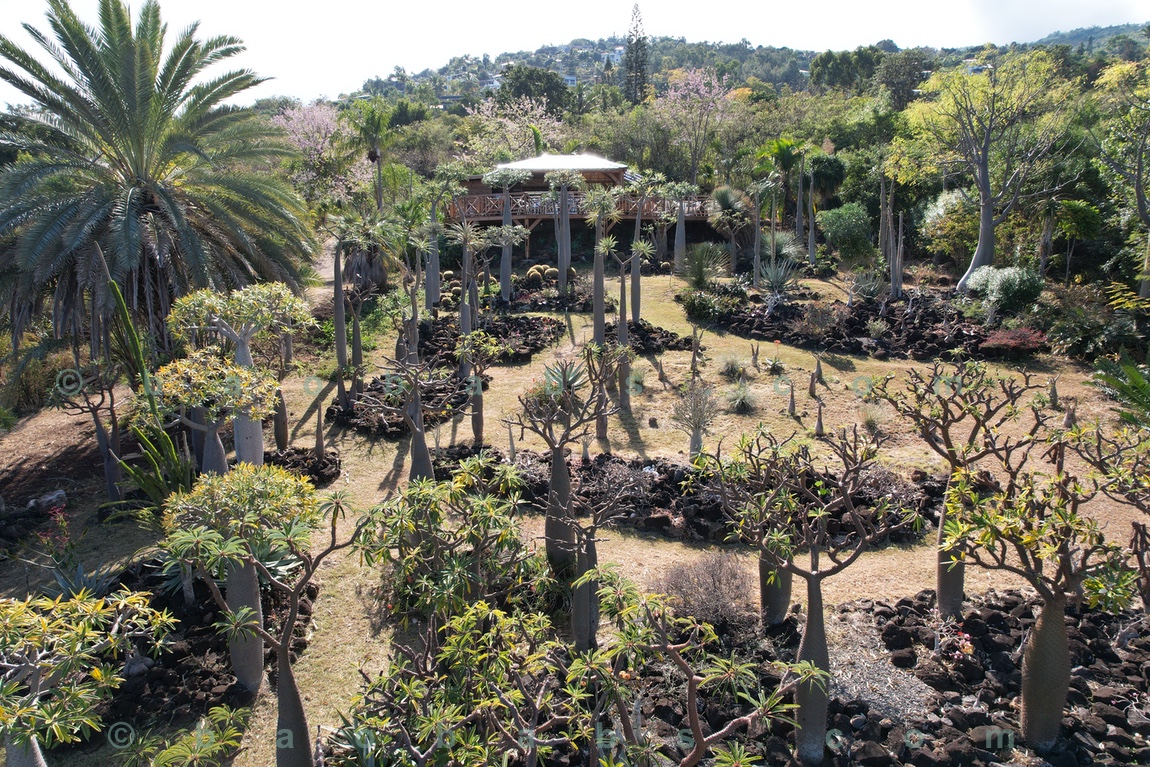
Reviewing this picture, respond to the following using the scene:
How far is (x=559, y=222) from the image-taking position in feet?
71.3

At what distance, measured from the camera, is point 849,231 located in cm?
2142

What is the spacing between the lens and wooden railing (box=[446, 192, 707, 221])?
984 inches

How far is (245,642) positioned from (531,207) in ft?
67.9

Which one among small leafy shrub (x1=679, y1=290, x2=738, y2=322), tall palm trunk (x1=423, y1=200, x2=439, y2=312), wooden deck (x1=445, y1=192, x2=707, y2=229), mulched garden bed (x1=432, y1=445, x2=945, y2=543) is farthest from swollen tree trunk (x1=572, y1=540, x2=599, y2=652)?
wooden deck (x1=445, y1=192, x2=707, y2=229)

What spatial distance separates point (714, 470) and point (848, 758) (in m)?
2.24

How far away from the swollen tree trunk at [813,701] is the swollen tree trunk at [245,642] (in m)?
4.25

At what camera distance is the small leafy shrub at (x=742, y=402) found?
502 inches

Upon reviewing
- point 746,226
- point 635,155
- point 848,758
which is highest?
point 635,155

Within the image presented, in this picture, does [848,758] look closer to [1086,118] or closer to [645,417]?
[645,417]

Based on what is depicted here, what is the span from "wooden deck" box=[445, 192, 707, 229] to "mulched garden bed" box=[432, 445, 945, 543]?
612 inches

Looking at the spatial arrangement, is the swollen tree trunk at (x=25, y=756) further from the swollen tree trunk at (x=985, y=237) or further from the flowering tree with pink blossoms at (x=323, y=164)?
the swollen tree trunk at (x=985, y=237)

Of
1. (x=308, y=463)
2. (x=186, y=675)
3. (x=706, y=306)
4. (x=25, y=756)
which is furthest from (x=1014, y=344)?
(x=25, y=756)

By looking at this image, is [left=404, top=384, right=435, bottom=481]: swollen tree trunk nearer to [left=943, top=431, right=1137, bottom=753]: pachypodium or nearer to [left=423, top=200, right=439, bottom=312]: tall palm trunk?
[left=943, top=431, right=1137, bottom=753]: pachypodium

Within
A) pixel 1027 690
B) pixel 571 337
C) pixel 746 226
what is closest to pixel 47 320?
pixel 571 337
